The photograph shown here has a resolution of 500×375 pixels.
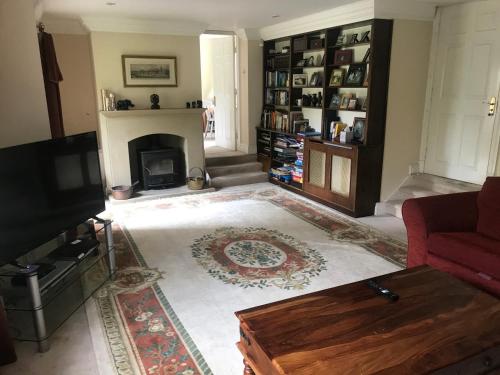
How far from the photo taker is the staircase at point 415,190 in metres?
4.46

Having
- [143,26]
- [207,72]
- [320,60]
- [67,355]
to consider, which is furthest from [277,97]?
[67,355]

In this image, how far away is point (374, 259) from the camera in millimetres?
3465

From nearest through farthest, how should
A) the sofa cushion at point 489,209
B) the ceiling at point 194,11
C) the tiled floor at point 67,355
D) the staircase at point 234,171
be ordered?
the tiled floor at point 67,355 → the sofa cushion at point 489,209 → the ceiling at point 194,11 → the staircase at point 234,171

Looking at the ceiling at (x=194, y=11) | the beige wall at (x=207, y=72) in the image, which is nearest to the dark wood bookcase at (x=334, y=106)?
the ceiling at (x=194, y=11)

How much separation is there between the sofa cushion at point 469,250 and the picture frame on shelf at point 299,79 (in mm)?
3432

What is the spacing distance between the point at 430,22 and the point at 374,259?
2.93 m

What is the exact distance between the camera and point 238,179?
6.17 m

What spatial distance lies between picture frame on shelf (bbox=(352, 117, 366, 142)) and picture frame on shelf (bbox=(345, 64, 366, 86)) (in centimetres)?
43

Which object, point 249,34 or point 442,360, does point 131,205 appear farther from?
point 442,360

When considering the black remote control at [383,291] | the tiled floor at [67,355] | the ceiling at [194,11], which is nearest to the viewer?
the black remote control at [383,291]

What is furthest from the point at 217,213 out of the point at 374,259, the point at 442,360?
the point at 442,360

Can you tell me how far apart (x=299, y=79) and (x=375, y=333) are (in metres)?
4.54

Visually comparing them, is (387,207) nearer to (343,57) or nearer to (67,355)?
(343,57)

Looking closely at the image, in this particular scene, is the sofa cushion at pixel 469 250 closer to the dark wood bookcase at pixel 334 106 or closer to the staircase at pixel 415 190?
the staircase at pixel 415 190
